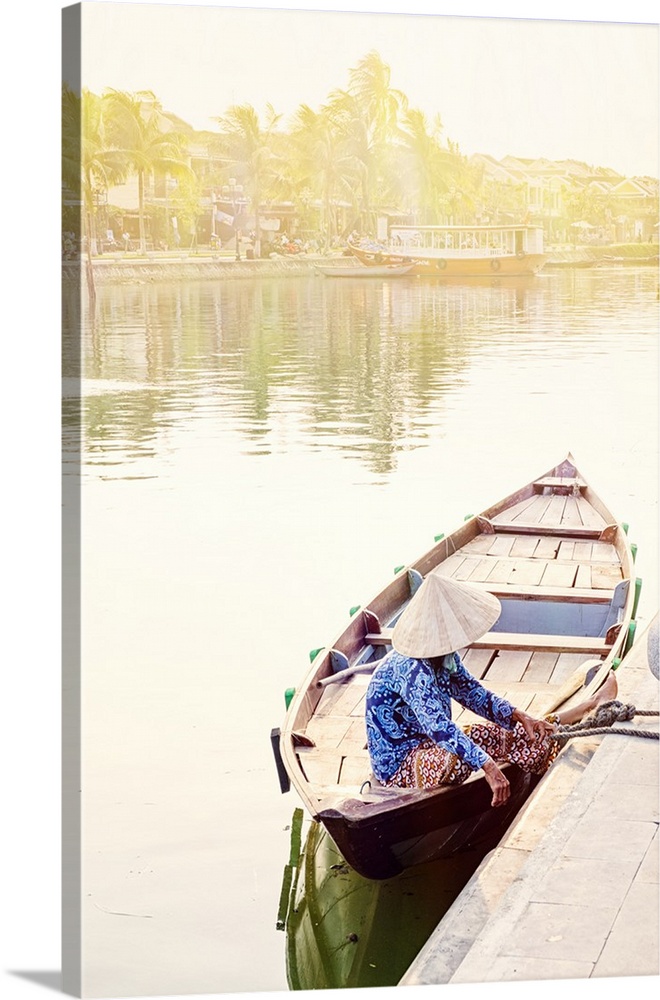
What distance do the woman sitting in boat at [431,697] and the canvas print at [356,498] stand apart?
0.01 meters

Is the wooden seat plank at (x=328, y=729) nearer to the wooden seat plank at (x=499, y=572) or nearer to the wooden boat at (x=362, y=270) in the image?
the wooden seat plank at (x=499, y=572)

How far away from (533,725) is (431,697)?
1.37ft

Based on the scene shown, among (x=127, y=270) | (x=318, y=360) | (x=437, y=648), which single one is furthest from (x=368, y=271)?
(x=437, y=648)

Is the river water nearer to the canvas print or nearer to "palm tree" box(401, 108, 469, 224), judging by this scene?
the canvas print

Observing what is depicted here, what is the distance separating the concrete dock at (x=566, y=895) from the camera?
3.46 metres

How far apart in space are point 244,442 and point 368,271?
82 cm

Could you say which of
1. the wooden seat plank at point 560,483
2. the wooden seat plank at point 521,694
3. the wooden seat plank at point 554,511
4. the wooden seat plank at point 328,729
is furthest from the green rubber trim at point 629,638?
the wooden seat plank at point 560,483

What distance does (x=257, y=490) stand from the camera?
623 centimetres

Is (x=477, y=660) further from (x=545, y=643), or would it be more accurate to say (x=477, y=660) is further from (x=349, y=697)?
(x=349, y=697)

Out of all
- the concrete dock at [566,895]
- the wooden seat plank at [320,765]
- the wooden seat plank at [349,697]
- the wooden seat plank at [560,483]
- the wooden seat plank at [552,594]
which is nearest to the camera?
the concrete dock at [566,895]

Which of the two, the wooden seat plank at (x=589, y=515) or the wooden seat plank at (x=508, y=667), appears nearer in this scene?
the wooden seat plank at (x=508, y=667)

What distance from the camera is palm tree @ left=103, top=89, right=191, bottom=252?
4.89 metres

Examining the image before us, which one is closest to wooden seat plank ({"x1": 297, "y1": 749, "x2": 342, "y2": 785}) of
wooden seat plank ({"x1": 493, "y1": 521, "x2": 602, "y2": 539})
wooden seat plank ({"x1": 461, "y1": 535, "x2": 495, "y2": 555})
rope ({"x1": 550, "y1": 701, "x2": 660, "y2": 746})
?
rope ({"x1": 550, "y1": 701, "x2": 660, "y2": 746})

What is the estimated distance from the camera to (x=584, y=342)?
6.83 m
